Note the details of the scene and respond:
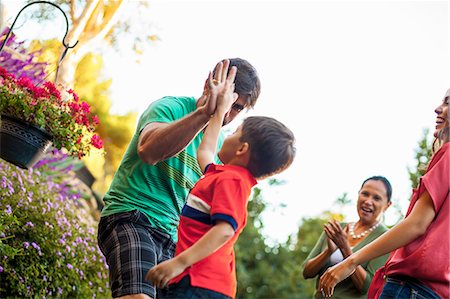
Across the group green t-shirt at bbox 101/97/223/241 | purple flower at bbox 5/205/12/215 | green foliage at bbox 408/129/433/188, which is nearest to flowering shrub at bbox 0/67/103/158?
purple flower at bbox 5/205/12/215

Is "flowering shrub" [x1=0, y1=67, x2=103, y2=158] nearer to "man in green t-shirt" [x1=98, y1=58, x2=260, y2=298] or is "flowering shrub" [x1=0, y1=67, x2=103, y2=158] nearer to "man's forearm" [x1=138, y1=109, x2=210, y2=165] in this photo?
"man in green t-shirt" [x1=98, y1=58, x2=260, y2=298]

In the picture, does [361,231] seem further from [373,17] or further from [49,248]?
[373,17]

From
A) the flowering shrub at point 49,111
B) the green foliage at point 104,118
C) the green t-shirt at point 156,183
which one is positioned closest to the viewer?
the green t-shirt at point 156,183

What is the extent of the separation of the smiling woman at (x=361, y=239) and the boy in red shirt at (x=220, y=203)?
129cm

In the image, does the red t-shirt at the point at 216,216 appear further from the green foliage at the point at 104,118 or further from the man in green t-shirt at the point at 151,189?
the green foliage at the point at 104,118

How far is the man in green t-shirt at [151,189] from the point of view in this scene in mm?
2386

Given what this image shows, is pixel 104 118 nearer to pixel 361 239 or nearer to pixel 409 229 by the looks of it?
pixel 361 239

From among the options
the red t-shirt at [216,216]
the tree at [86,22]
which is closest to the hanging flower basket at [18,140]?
the red t-shirt at [216,216]

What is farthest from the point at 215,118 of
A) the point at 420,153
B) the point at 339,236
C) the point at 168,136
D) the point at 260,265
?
the point at 260,265

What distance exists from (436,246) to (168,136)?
92 cm

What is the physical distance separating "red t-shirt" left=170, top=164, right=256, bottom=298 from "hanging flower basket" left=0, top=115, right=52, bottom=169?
169 centimetres

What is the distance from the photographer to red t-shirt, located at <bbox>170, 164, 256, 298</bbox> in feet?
6.33

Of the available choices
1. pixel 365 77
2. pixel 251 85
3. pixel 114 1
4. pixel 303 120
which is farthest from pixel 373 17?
pixel 251 85

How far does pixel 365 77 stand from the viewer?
757 cm
